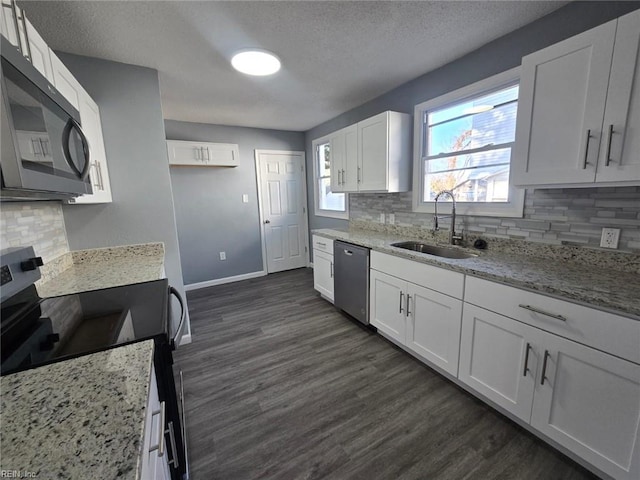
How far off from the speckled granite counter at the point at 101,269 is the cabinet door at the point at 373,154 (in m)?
2.04

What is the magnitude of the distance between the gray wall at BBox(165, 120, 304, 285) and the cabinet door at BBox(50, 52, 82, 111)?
7.08 ft

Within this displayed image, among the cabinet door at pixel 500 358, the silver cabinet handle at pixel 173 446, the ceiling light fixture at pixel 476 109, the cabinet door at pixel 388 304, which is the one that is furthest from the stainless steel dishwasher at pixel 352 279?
the silver cabinet handle at pixel 173 446

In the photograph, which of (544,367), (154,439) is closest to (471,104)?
(544,367)

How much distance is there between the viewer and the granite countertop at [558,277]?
3.70ft

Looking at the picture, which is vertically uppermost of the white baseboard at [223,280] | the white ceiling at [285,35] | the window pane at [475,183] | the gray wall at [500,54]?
the white ceiling at [285,35]

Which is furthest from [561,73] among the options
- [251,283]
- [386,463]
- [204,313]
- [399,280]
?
[251,283]

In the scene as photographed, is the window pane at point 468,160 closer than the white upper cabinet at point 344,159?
Yes

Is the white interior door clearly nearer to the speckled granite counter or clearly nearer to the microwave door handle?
the speckled granite counter

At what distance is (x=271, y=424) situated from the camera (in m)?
1.62

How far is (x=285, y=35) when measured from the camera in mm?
1776

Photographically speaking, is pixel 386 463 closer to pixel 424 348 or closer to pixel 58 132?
pixel 424 348

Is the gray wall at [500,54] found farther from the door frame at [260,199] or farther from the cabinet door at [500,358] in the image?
the cabinet door at [500,358]

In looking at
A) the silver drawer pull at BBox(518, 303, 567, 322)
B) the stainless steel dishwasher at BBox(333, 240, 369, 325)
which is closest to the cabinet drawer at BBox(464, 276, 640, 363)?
the silver drawer pull at BBox(518, 303, 567, 322)

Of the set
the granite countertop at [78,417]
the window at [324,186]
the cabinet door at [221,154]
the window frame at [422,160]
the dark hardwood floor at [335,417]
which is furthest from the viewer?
the window at [324,186]
